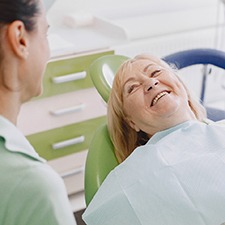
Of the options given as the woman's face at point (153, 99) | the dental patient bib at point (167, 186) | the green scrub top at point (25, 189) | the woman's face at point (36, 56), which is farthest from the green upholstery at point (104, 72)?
the green scrub top at point (25, 189)

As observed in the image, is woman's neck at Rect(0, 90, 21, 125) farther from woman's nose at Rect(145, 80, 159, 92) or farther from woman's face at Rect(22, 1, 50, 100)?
woman's nose at Rect(145, 80, 159, 92)

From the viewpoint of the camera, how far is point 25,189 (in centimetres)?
73

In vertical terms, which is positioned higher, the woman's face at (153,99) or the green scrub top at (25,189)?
the green scrub top at (25,189)

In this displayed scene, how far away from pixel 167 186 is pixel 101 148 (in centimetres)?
30

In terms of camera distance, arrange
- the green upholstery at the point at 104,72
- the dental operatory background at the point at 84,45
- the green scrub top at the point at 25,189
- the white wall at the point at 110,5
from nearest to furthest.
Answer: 1. the green scrub top at the point at 25,189
2. the green upholstery at the point at 104,72
3. the dental operatory background at the point at 84,45
4. the white wall at the point at 110,5

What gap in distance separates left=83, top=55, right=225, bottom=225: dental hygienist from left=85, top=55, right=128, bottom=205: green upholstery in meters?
0.04

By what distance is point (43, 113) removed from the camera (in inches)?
85.4

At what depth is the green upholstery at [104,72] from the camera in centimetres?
171

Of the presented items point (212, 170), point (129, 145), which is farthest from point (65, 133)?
point (212, 170)

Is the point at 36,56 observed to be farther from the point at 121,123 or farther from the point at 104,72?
the point at 104,72

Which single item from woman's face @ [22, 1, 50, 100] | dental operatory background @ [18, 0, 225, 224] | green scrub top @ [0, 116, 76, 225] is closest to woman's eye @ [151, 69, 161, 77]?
dental operatory background @ [18, 0, 225, 224]

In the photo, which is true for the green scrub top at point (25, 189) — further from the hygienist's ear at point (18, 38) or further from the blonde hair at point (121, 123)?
the blonde hair at point (121, 123)

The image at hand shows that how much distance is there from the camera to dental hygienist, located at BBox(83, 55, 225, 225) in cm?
136

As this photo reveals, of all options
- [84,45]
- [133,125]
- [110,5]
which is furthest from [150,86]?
[110,5]
